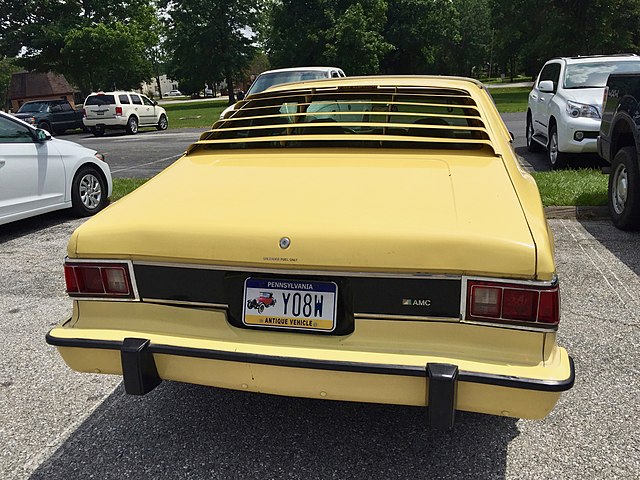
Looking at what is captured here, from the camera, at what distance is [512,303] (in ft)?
6.75

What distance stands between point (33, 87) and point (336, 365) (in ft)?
231

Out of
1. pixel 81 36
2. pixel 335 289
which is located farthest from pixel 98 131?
pixel 335 289

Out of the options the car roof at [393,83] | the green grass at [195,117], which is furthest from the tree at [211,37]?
the car roof at [393,83]

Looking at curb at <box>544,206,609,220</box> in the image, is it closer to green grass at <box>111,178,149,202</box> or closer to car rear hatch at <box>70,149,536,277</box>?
car rear hatch at <box>70,149,536,277</box>

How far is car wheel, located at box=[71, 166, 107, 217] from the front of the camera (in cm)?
729

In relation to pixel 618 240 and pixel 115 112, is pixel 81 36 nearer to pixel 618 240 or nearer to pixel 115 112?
pixel 115 112

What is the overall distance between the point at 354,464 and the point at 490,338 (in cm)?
88

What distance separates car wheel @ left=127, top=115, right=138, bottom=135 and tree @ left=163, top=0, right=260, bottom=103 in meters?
24.5

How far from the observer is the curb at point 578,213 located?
640 centimetres

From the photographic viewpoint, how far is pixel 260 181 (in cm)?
269

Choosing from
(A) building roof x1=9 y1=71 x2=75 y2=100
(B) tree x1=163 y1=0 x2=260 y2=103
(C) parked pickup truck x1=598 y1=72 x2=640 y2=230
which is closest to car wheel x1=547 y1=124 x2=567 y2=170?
(C) parked pickup truck x1=598 y1=72 x2=640 y2=230

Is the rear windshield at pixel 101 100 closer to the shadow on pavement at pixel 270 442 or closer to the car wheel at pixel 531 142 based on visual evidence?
the car wheel at pixel 531 142

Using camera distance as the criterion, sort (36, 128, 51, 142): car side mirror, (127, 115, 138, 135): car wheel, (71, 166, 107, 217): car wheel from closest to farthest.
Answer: (36, 128, 51, 142): car side mirror
(71, 166, 107, 217): car wheel
(127, 115, 138, 135): car wheel

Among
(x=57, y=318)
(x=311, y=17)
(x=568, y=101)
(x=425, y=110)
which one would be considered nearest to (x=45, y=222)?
(x=57, y=318)
